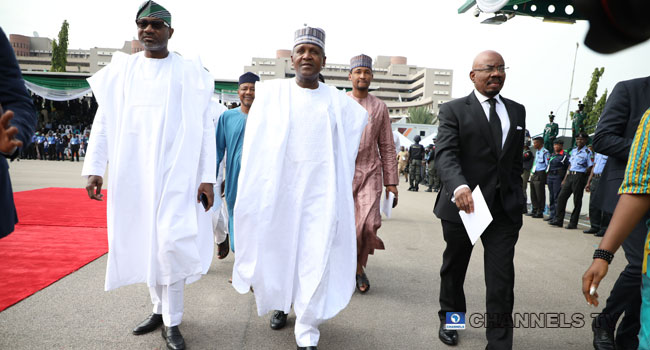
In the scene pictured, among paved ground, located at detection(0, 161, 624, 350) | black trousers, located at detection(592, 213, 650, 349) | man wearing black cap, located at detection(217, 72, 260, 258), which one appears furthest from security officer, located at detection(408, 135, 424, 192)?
black trousers, located at detection(592, 213, 650, 349)

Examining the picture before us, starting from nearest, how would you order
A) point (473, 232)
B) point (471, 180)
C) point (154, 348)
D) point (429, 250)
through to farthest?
point (473, 232) < point (154, 348) < point (471, 180) < point (429, 250)

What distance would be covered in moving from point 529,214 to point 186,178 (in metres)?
10.7

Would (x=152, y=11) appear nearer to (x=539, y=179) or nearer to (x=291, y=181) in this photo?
(x=291, y=181)

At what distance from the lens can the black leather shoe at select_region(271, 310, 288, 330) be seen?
3270 mm

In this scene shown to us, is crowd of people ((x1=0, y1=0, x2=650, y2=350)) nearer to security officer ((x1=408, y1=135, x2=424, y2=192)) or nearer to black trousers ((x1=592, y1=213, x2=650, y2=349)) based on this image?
black trousers ((x1=592, y1=213, x2=650, y2=349))

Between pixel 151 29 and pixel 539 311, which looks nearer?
pixel 151 29

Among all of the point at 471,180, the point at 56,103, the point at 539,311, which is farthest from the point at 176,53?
the point at 56,103

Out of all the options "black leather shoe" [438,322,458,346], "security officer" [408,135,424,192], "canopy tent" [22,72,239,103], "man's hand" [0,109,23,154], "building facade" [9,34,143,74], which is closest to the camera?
"man's hand" [0,109,23,154]

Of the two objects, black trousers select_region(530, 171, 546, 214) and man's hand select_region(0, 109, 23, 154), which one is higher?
man's hand select_region(0, 109, 23, 154)

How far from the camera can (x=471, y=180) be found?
3020mm

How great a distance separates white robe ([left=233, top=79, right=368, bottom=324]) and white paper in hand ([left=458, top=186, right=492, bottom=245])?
2.66ft

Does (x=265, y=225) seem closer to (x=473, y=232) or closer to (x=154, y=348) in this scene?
(x=154, y=348)

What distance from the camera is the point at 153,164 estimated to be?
9.29ft

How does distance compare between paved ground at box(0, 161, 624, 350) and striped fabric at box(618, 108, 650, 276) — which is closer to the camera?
striped fabric at box(618, 108, 650, 276)
